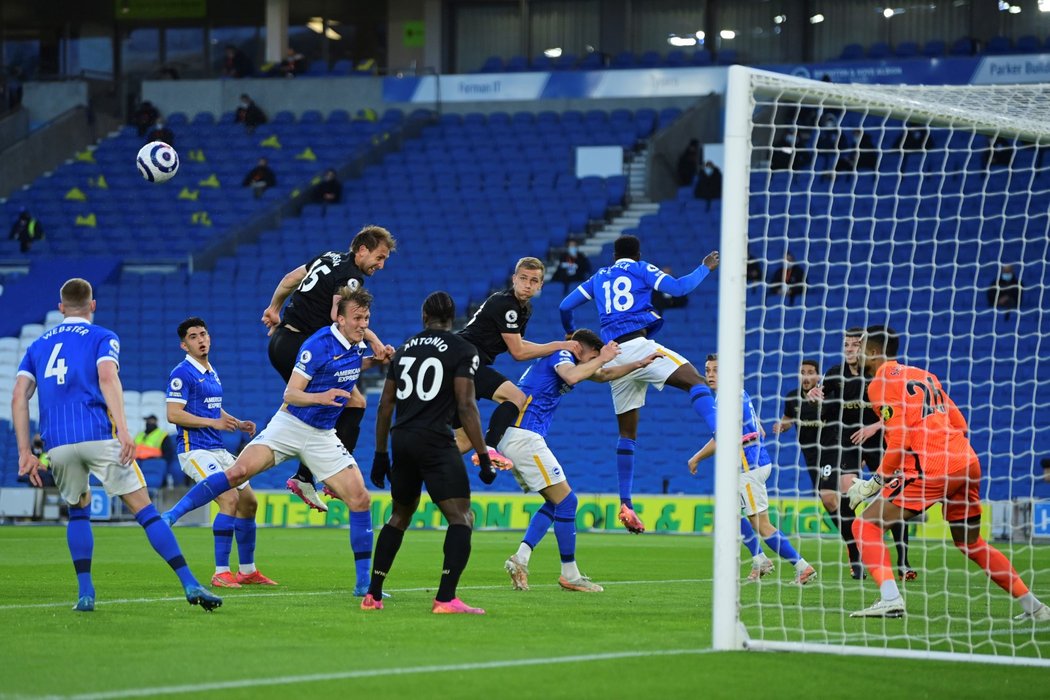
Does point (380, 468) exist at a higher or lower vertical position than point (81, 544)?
higher

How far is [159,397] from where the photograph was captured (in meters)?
27.3

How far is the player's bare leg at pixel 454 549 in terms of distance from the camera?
9164mm

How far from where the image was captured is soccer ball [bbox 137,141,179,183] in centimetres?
1398

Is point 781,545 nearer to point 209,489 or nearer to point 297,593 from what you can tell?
point 297,593

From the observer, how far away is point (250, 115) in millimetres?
34375

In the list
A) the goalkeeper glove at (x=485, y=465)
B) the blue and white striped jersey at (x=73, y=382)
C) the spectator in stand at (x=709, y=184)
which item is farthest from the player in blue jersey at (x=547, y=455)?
the spectator in stand at (x=709, y=184)

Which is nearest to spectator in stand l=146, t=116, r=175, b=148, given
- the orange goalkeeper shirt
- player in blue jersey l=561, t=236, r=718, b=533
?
player in blue jersey l=561, t=236, r=718, b=533

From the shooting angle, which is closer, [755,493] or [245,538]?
[245,538]

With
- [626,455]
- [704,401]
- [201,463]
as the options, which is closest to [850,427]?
[704,401]

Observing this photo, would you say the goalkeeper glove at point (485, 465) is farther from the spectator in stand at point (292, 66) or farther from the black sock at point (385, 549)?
the spectator in stand at point (292, 66)

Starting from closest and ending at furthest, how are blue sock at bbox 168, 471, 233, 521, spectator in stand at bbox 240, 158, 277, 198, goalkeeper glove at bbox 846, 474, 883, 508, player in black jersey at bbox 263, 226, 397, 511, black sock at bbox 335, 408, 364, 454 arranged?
1. blue sock at bbox 168, 471, 233, 521
2. goalkeeper glove at bbox 846, 474, 883, 508
3. player in black jersey at bbox 263, 226, 397, 511
4. black sock at bbox 335, 408, 364, 454
5. spectator in stand at bbox 240, 158, 277, 198

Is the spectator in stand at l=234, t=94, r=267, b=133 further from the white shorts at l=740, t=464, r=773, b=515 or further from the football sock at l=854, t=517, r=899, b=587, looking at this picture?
the football sock at l=854, t=517, r=899, b=587

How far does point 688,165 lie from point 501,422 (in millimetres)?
19644

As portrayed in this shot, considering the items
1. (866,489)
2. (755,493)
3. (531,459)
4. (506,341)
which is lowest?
(755,493)
